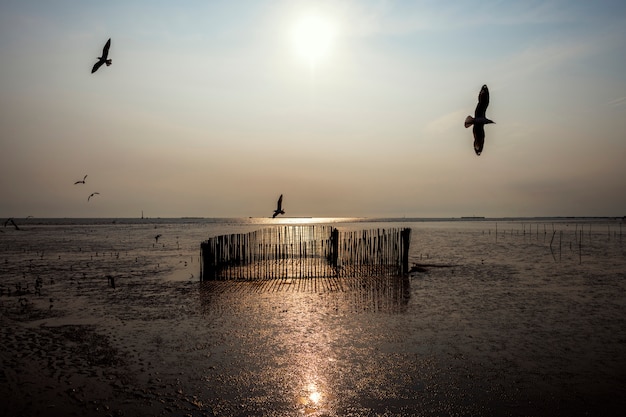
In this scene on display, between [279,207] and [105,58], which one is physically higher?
[105,58]

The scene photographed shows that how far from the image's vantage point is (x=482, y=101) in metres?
8.02

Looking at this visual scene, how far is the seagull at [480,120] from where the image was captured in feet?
25.7

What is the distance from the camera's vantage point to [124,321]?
10.9m

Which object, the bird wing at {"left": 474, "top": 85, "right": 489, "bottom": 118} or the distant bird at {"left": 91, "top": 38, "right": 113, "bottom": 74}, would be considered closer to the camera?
the bird wing at {"left": 474, "top": 85, "right": 489, "bottom": 118}

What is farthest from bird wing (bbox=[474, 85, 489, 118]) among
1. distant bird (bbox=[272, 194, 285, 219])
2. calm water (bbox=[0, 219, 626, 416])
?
distant bird (bbox=[272, 194, 285, 219])

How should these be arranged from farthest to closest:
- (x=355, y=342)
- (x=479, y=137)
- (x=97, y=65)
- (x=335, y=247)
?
1. (x=335, y=247)
2. (x=97, y=65)
3. (x=355, y=342)
4. (x=479, y=137)

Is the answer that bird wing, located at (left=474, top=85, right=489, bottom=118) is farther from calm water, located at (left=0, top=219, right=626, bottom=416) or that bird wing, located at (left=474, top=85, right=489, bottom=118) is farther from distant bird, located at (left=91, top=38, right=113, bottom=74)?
distant bird, located at (left=91, top=38, right=113, bottom=74)

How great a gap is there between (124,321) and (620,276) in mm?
19160

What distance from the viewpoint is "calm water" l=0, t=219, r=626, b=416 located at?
249 inches

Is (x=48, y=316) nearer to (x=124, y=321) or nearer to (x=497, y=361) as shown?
(x=124, y=321)

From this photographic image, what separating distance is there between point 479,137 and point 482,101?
0.72 meters

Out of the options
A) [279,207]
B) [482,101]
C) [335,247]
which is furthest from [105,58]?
[335,247]

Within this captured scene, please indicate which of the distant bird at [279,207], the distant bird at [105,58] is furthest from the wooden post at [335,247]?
the distant bird at [105,58]

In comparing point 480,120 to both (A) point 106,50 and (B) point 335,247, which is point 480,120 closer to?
(A) point 106,50
